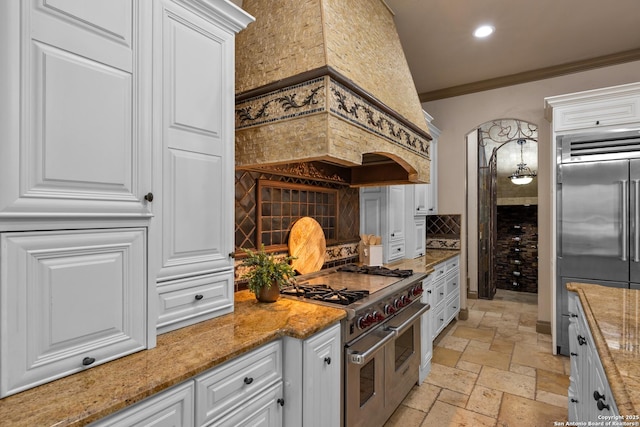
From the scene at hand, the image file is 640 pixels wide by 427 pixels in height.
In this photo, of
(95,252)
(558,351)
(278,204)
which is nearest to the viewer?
(95,252)

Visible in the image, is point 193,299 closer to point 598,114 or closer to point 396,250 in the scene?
point 396,250

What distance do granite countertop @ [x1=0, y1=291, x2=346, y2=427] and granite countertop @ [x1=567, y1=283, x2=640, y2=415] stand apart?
101 cm

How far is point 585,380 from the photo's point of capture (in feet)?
5.60

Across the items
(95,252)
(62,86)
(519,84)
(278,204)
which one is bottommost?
(95,252)

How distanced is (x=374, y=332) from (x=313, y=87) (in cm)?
140

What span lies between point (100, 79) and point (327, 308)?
4.51ft

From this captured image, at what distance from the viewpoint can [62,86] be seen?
106 centimetres

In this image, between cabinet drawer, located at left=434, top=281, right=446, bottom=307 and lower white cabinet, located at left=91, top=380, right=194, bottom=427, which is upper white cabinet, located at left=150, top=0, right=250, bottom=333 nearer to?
lower white cabinet, located at left=91, top=380, right=194, bottom=427

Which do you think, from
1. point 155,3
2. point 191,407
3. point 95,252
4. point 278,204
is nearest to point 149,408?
point 191,407

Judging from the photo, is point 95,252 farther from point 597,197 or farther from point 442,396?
point 597,197

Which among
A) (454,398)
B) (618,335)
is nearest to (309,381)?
(618,335)

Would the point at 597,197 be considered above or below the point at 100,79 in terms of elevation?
below

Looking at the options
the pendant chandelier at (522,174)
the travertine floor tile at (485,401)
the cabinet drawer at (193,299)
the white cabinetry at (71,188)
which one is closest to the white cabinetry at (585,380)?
the travertine floor tile at (485,401)

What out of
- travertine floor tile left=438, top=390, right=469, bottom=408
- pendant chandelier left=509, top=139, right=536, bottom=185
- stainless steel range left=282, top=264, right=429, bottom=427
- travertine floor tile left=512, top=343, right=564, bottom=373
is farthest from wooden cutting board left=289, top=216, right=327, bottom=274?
pendant chandelier left=509, top=139, right=536, bottom=185
